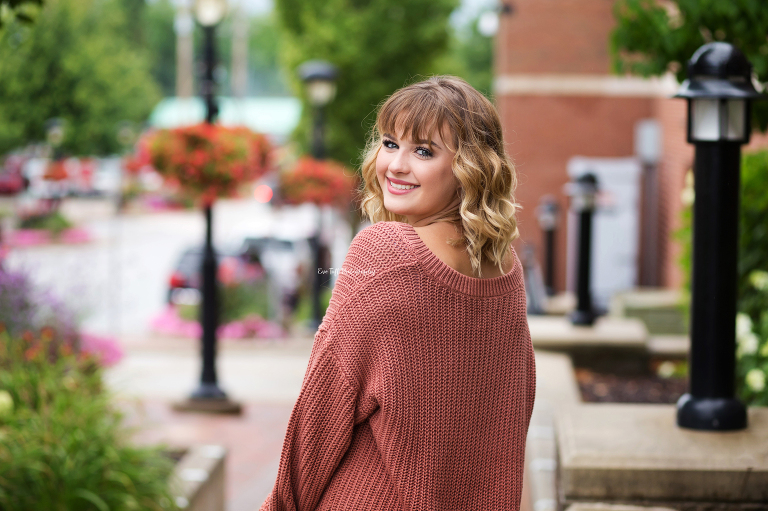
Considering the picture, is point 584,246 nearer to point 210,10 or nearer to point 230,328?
point 210,10

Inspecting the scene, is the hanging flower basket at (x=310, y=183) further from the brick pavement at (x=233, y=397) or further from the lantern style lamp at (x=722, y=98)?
the lantern style lamp at (x=722, y=98)

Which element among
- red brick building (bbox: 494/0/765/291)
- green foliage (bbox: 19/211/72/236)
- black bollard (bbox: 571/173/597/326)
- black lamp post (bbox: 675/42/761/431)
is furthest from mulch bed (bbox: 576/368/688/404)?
green foliage (bbox: 19/211/72/236)

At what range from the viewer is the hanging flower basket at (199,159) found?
8.30 meters

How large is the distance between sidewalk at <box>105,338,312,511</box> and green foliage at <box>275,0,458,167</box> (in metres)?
9.41

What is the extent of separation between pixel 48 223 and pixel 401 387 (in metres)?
31.0

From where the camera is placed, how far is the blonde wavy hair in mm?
1884

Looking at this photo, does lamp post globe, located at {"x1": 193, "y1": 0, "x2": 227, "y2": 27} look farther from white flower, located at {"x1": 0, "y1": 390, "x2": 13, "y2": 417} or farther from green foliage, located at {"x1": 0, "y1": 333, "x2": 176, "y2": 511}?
white flower, located at {"x1": 0, "y1": 390, "x2": 13, "y2": 417}

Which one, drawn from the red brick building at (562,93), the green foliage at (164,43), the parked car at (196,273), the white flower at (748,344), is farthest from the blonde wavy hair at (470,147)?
the green foliage at (164,43)

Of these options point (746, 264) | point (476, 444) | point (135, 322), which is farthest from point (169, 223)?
point (476, 444)

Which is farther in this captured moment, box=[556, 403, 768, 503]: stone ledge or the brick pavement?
the brick pavement

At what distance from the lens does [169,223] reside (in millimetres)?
39844

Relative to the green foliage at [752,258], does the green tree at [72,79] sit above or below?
above

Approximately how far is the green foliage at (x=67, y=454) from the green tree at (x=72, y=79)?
77.1ft

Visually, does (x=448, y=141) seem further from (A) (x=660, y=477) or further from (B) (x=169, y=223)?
(B) (x=169, y=223)
